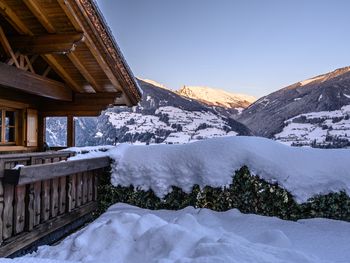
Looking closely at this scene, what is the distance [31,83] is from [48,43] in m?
1.10

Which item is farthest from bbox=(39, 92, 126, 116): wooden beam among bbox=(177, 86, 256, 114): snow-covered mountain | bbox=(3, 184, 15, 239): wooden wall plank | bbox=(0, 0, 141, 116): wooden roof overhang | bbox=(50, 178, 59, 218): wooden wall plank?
bbox=(177, 86, 256, 114): snow-covered mountain

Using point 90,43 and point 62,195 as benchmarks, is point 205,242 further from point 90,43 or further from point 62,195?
point 90,43

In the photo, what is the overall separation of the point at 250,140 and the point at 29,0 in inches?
200

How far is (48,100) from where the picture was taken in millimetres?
9078

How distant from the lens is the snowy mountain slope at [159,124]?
27.5 m

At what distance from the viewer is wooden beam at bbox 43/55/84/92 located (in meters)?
7.32

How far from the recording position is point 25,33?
6.32 metres

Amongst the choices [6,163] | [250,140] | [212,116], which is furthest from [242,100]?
[6,163]

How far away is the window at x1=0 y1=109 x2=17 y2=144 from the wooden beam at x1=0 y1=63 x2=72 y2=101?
143cm

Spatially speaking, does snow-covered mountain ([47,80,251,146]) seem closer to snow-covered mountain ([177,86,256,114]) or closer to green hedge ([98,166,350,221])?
snow-covered mountain ([177,86,256,114])

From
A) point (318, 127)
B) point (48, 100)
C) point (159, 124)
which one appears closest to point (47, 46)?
point (48, 100)

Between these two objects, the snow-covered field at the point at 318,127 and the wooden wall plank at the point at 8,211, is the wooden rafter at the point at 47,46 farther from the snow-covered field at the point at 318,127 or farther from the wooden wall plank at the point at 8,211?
the snow-covered field at the point at 318,127

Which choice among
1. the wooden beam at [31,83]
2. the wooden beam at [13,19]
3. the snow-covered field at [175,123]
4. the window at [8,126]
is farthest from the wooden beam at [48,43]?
the snow-covered field at [175,123]


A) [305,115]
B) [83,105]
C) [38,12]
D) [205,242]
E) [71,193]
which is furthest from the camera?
[305,115]
